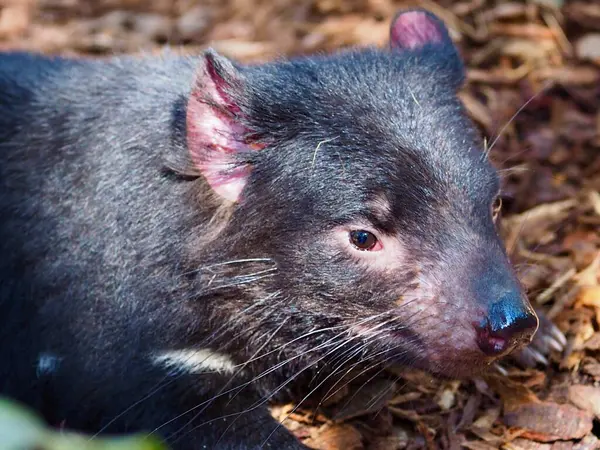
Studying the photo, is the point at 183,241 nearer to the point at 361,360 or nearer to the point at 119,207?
the point at 119,207

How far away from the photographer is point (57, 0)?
6668 mm

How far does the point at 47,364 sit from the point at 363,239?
1354 millimetres

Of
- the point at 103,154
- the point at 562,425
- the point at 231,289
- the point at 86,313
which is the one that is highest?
the point at 103,154

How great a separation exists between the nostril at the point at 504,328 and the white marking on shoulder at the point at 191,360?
0.96 m

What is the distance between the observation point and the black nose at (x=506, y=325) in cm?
251

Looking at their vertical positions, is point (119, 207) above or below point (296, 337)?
above

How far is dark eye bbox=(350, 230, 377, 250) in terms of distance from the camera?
2746 millimetres

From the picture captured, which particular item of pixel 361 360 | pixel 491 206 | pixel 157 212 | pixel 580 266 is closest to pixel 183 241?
pixel 157 212

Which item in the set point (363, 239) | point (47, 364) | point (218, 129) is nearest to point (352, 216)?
point (363, 239)

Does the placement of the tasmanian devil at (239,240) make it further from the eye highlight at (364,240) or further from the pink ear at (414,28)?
the pink ear at (414,28)

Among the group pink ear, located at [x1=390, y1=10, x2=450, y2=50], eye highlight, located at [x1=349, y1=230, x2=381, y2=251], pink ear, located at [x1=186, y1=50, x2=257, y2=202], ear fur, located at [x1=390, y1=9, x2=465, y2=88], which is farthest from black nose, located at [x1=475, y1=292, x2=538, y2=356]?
pink ear, located at [x1=390, y1=10, x2=450, y2=50]

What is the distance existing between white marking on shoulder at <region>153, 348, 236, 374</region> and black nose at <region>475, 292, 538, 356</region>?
3.14 feet

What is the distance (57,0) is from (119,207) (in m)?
4.07

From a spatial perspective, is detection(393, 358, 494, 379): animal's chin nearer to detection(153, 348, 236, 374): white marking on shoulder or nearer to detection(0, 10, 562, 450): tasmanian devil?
detection(0, 10, 562, 450): tasmanian devil
